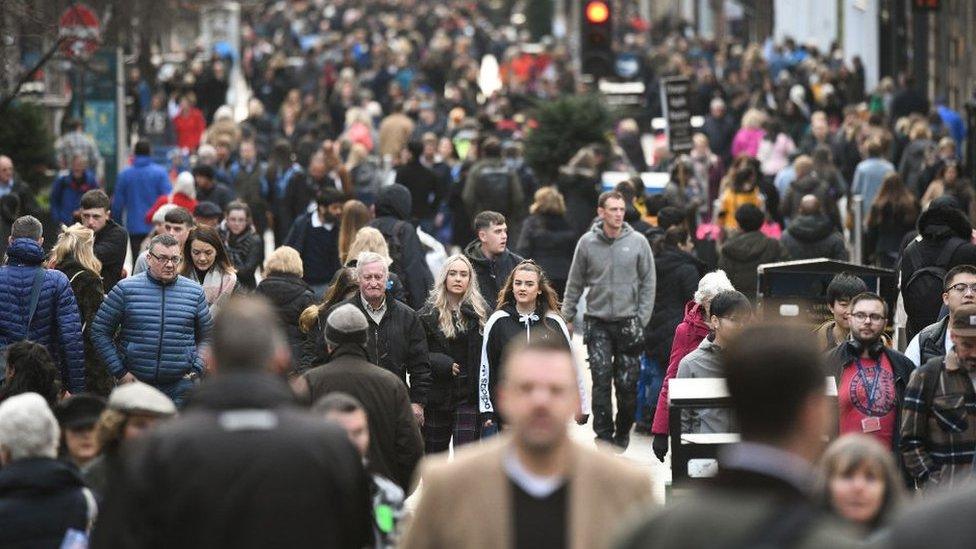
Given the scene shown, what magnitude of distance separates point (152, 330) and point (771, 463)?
7.26m

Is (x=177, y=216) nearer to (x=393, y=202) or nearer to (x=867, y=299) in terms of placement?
(x=393, y=202)

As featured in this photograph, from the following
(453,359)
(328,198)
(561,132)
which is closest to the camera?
(453,359)

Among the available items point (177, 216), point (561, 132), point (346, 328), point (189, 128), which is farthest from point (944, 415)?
point (189, 128)

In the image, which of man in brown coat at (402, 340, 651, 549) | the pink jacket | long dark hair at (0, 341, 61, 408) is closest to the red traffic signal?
the pink jacket

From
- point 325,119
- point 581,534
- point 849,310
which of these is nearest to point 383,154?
point 325,119

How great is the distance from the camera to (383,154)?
29625mm

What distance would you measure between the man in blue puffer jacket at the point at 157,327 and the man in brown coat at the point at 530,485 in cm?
617

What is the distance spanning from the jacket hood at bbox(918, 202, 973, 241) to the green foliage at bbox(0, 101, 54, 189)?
13.6 metres

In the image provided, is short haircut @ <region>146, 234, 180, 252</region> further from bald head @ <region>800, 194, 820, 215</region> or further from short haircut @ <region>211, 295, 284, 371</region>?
bald head @ <region>800, 194, 820, 215</region>

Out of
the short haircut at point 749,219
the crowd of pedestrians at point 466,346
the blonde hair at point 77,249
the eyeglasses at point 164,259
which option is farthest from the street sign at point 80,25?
the eyeglasses at point 164,259

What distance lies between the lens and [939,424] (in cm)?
944

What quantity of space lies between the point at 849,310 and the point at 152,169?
10.7 meters

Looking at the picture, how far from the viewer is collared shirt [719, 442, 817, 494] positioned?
479 cm

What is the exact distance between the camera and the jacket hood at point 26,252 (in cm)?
1212
